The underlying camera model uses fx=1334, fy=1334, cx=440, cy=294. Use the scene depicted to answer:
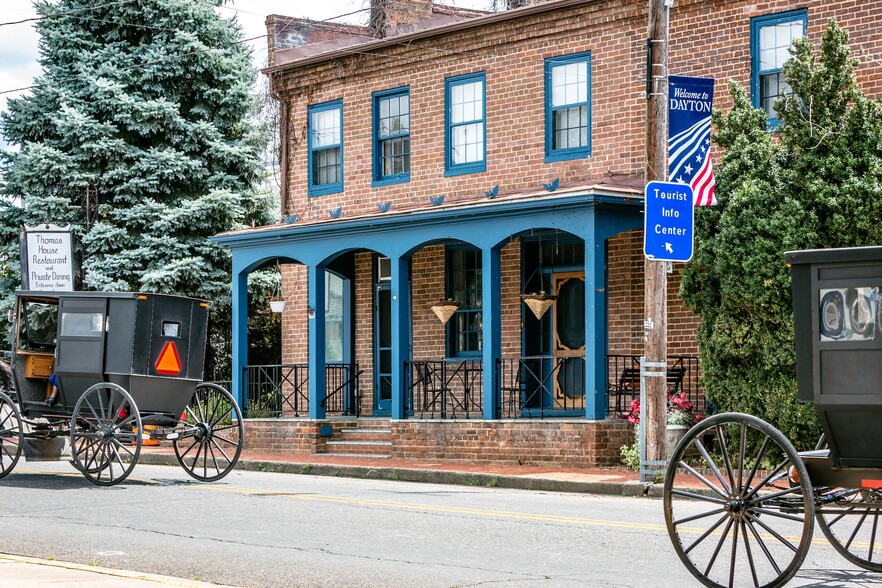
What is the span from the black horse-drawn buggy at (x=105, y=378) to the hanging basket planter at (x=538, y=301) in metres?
6.19

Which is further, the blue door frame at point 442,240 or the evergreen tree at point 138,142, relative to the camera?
the evergreen tree at point 138,142

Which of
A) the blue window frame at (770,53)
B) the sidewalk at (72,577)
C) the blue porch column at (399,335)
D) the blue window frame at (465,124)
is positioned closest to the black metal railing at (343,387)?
the blue porch column at (399,335)

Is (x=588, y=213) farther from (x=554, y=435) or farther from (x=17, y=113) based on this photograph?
(x=17, y=113)

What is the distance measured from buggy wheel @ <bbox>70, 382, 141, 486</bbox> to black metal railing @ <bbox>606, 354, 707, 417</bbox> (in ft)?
23.8

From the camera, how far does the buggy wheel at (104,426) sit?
15.0 meters

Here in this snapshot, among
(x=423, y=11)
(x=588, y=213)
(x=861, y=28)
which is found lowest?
(x=588, y=213)

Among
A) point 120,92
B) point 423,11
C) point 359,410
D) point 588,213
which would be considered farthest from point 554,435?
point 120,92

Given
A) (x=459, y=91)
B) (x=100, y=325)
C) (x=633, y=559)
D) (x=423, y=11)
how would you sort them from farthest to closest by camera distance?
1. (x=423, y=11)
2. (x=459, y=91)
3. (x=100, y=325)
4. (x=633, y=559)

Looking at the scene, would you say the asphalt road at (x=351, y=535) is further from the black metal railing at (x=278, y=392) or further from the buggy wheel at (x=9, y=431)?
the black metal railing at (x=278, y=392)

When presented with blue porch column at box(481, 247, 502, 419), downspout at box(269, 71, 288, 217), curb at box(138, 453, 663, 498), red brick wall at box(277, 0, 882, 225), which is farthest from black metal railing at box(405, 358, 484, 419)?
downspout at box(269, 71, 288, 217)

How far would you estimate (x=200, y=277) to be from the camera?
1088 inches

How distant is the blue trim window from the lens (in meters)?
23.0

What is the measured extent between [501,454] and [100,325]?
6.57m

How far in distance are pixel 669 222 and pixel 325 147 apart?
1041 cm
